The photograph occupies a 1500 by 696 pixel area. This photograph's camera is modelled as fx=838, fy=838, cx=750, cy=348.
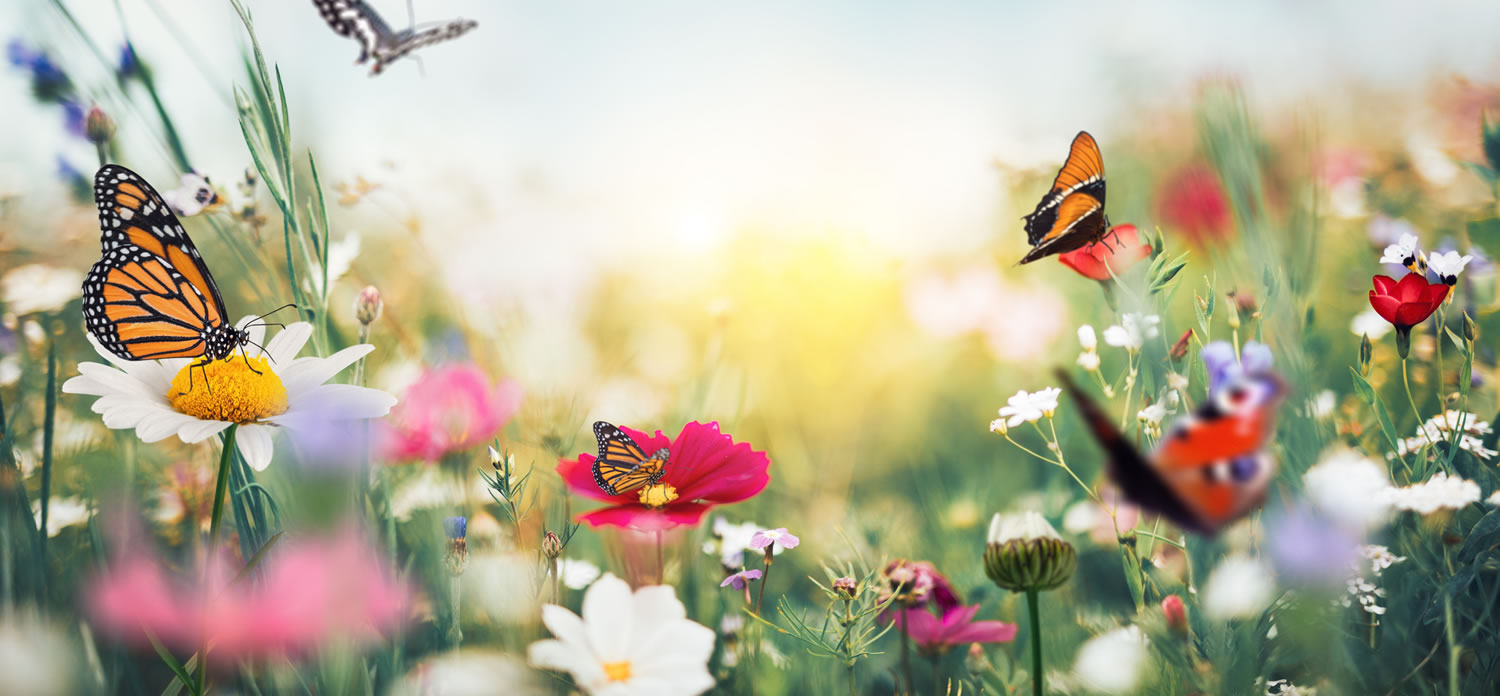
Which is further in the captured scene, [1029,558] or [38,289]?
[38,289]

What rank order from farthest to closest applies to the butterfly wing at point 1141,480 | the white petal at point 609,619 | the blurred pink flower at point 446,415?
1. the blurred pink flower at point 446,415
2. the white petal at point 609,619
3. the butterfly wing at point 1141,480

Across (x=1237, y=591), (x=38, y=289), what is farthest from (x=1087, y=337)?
(x=38, y=289)

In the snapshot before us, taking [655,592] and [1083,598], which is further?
[1083,598]

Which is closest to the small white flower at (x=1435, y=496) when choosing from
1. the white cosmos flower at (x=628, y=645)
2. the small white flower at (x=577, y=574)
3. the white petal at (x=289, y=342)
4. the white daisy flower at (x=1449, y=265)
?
the white daisy flower at (x=1449, y=265)

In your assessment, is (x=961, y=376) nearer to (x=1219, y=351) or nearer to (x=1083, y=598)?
(x=1083, y=598)

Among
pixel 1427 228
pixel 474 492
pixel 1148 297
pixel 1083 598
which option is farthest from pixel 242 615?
pixel 1427 228

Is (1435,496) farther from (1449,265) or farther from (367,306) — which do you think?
(367,306)

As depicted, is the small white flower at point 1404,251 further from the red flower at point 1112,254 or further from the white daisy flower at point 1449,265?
the red flower at point 1112,254
